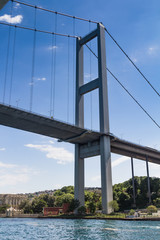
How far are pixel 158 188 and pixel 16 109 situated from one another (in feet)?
172

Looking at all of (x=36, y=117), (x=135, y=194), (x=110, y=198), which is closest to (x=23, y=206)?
(x=135, y=194)

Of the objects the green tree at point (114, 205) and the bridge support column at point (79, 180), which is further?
the bridge support column at point (79, 180)

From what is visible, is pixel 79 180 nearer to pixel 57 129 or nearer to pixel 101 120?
pixel 57 129

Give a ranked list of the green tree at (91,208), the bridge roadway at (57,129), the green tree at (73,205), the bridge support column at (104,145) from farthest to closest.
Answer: the green tree at (91,208) → the green tree at (73,205) → the bridge support column at (104,145) → the bridge roadway at (57,129)

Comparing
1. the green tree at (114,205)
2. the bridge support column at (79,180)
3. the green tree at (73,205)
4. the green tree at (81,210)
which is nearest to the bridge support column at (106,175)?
the green tree at (114,205)

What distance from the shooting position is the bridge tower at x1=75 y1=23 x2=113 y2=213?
52188 millimetres

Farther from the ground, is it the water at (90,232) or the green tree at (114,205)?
the green tree at (114,205)

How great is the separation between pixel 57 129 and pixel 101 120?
8.85m

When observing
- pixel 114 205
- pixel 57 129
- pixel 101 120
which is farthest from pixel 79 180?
pixel 101 120

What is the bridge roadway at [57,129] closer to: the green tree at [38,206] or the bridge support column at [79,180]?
the bridge support column at [79,180]

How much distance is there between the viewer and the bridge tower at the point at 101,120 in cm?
5219

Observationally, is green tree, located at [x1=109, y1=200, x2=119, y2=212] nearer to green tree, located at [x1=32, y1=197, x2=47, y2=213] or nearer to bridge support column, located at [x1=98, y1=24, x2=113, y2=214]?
bridge support column, located at [x1=98, y1=24, x2=113, y2=214]

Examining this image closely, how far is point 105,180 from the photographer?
170 ft

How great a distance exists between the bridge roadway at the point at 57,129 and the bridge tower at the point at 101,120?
0.57 metres
